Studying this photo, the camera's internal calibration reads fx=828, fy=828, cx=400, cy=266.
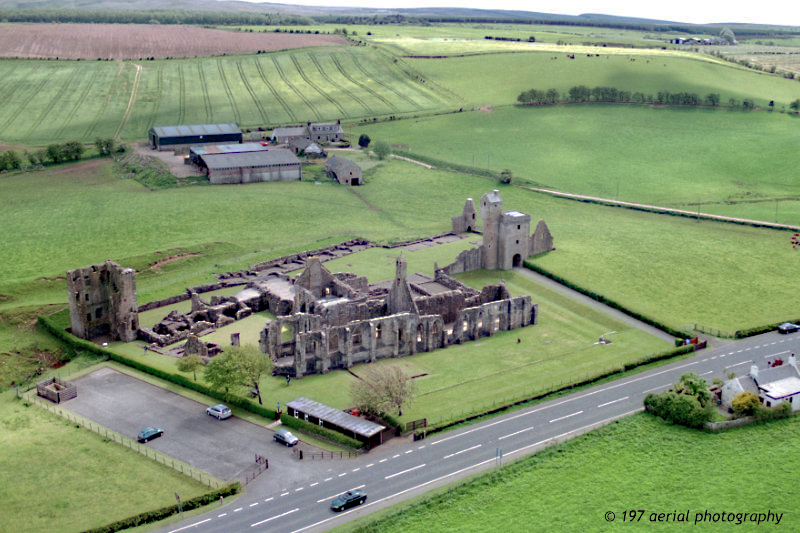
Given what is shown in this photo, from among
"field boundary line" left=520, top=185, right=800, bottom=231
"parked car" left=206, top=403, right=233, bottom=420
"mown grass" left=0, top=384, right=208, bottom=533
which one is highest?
"field boundary line" left=520, top=185, right=800, bottom=231

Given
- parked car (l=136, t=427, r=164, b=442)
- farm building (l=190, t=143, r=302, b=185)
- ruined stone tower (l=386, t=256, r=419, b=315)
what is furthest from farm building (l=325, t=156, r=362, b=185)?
parked car (l=136, t=427, r=164, b=442)

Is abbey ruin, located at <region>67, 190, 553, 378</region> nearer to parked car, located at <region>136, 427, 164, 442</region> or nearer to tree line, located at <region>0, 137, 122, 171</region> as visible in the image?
parked car, located at <region>136, 427, 164, 442</region>

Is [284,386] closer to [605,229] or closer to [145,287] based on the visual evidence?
[145,287]

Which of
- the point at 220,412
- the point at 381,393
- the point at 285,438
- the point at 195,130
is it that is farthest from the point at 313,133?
the point at 285,438

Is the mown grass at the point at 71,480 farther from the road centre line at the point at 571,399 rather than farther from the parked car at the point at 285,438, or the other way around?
the road centre line at the point at 571,399

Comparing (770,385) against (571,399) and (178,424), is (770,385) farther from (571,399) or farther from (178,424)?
(178,424)

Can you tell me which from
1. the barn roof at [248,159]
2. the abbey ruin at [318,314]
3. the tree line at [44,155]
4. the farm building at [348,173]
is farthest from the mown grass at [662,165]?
the tree line at [44,155]

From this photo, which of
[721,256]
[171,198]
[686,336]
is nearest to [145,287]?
[171,198]
